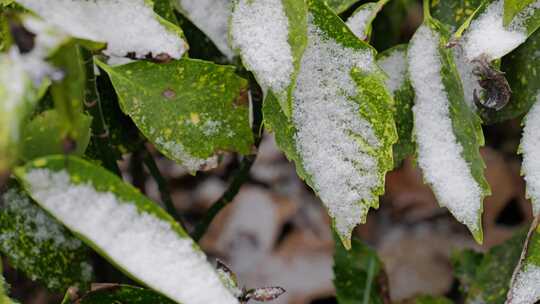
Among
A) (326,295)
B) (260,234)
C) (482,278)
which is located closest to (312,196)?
(260,234)

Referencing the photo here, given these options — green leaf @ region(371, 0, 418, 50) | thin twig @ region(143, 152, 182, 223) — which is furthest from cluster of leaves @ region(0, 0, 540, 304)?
green leaf @ region(371, 0, 418, 50)

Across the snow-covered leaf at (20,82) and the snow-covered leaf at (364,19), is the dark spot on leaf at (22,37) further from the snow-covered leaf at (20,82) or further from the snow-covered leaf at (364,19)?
the snow-covered leaf at (364,19)

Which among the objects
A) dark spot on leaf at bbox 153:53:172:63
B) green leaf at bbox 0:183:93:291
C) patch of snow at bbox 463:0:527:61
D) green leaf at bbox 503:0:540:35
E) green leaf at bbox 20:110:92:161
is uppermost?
green leaf at bbox 503:0:540:35

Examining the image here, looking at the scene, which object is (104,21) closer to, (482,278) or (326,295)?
(482,278)

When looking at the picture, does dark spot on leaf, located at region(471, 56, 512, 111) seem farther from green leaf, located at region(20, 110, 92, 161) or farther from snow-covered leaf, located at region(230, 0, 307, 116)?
green leaf, located at region(20, 110, 92, 161)

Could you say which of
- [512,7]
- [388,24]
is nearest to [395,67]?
[512,7]
